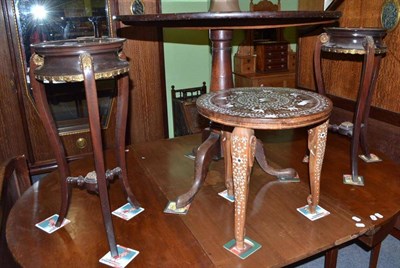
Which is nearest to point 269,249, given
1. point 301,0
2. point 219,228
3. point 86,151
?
point 219,228

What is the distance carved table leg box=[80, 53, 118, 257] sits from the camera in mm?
1090

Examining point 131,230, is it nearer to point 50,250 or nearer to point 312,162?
point 50,250

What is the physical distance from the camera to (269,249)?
1.22m

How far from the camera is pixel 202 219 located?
1.41 meters

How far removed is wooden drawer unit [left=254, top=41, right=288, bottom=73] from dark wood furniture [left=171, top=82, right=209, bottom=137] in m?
0.87

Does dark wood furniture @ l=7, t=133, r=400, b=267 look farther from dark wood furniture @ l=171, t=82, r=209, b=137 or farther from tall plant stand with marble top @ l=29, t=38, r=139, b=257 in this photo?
dark wood furniture @ l=171, t=82, r=209, b=137

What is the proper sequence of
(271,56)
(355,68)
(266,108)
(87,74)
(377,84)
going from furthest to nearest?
(271,56), (355,68), (377,84), (266,108), (87,74)

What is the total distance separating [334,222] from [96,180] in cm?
91

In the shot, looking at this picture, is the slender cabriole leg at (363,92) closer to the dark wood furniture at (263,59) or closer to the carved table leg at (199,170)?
the carved table leg at (199,170)

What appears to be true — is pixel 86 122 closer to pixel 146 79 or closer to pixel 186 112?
pixel 146 79

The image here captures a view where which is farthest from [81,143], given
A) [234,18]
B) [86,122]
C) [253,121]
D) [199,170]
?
[253,121]

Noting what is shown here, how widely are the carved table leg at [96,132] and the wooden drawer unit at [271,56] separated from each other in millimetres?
2937

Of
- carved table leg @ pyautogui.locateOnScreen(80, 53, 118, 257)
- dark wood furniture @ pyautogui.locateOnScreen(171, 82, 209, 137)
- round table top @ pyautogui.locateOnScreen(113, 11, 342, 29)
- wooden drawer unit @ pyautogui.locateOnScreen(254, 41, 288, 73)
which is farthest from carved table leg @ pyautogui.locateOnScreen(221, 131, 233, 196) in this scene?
wooden drawer unit @ pyautogui.locateOnScreen(254, 41, 288, 73)

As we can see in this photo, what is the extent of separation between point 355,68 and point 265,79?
5.05ft
